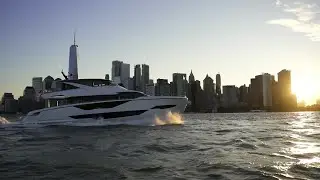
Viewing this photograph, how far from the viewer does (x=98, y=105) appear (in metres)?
37.3

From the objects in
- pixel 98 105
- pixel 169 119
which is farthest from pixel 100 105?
pixel 169 119

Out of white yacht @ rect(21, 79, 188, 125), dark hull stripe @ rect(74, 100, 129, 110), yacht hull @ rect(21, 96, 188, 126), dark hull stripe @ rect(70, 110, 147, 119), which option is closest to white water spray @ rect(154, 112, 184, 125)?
yacht hull @ rect(21, 96, 188, 126)

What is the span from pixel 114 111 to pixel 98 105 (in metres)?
1.92

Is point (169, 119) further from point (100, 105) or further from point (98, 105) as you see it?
point (98, 105)

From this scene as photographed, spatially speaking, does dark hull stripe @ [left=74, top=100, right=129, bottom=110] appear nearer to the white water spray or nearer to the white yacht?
the white yacht

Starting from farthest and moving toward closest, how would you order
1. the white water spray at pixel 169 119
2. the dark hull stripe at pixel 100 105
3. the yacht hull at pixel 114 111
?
the white water spray at pixel 169 119 → the dark hull stripe at pixel 100 105 → the yacht hull at pixel 114 111

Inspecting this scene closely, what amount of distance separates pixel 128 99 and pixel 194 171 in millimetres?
26321

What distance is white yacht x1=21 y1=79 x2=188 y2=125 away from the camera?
36.5 meters

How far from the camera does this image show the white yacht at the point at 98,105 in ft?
120

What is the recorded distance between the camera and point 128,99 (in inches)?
1438

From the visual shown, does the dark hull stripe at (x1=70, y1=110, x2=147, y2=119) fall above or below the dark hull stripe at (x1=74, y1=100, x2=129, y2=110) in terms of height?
below

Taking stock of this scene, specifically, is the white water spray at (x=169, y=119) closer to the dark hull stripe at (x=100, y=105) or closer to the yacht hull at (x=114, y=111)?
the yacht hull at (x=114, y=111)

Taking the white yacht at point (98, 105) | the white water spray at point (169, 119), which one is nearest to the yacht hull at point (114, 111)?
the white yacht at point (98, 105)

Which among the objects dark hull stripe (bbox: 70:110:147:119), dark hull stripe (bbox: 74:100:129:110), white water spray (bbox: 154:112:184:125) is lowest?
white water spray (bbox: 154:112:184:125)
